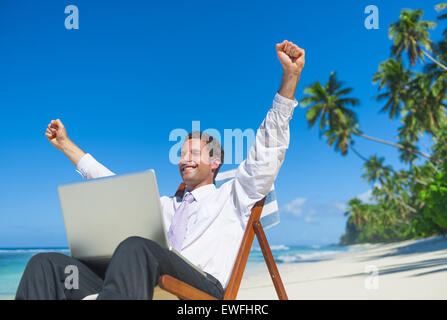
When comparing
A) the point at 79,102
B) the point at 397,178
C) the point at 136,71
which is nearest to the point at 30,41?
the point at 79,102

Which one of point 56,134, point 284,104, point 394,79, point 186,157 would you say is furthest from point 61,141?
point 394,79

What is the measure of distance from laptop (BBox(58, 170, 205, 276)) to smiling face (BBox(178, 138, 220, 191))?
2.90 feet

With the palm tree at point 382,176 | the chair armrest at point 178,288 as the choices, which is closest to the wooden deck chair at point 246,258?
the chair armrest at point 178,288

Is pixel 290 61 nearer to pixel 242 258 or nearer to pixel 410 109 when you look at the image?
pixel 242 258

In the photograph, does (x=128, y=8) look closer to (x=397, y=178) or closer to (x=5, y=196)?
(x=5, y=196)

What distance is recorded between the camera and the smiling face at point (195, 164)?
2768 mm

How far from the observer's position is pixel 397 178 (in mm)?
34719

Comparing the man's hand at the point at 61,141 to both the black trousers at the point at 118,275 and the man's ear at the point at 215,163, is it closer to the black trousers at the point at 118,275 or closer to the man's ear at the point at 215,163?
the man's ear at the point at 215,163

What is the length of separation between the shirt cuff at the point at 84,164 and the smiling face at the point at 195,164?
713 mm

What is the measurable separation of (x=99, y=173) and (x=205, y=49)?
2435 inches

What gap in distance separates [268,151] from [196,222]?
2.15 ft

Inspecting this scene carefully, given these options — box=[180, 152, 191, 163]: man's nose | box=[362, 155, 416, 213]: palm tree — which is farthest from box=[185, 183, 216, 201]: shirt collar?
box=[362, 155, 416, 213]: palm tree

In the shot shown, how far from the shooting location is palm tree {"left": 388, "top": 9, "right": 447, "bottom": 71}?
24359 mm

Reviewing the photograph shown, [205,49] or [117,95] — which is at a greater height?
[205,49]
